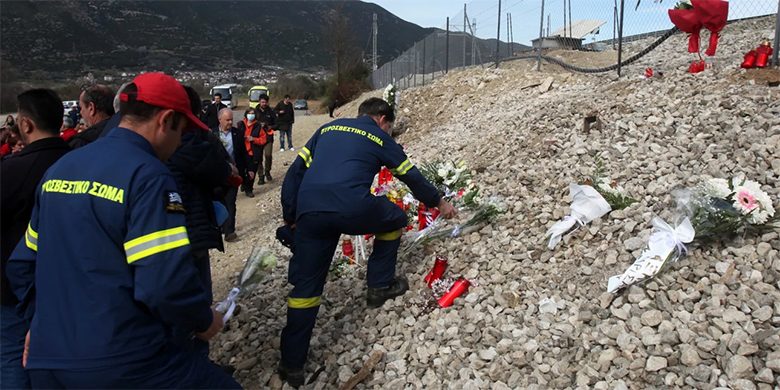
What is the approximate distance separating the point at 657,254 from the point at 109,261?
3.21m

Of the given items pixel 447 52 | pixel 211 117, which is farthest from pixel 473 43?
pixel 211 117

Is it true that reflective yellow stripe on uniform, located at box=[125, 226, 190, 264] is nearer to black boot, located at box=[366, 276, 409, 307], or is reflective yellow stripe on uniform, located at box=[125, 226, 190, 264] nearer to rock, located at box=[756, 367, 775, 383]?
black boot, located at box=[366, 276, 409, 307]

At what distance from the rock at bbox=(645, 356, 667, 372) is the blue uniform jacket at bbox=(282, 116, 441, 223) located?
169cm

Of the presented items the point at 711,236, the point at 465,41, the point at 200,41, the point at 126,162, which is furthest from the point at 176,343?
the point at 200,41

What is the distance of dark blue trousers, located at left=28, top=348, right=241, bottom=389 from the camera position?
1808mm

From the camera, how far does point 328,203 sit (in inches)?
135

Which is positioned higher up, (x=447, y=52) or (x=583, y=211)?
(x=447, y=52)

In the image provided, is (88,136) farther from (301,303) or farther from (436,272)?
(436,272)

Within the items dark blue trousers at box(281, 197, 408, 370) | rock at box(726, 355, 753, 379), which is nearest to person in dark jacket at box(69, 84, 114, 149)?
dark blue trousers at box(281, 197, 408, 370)

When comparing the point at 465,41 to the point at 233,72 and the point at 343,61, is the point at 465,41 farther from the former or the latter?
the point at 233,72

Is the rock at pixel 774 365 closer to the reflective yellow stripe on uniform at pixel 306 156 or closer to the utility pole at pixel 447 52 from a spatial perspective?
the reflective yellow stripe on uniform at pixel 306 156

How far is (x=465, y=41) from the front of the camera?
16.7 metres

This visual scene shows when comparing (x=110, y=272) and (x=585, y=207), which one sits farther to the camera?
(x=585, y=207)

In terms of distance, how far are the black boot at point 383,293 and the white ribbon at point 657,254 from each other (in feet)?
5.02
